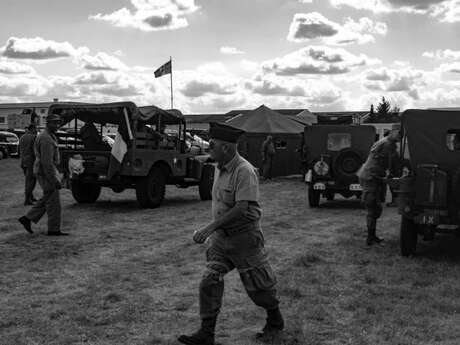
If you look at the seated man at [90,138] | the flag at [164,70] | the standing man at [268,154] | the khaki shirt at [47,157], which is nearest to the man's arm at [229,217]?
the khaki shirt at [47,157]

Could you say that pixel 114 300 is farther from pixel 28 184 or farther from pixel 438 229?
pixel 28 184

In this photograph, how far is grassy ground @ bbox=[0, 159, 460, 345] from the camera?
5184mm

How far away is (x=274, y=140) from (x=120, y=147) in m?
12.3

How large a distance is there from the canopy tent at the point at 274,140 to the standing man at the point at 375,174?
14832mm

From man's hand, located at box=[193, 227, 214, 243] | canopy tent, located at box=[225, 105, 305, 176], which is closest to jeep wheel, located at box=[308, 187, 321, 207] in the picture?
canopy tent, located at box=[225, 105, 305, 176]

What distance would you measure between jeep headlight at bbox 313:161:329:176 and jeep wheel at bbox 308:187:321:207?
41 cm

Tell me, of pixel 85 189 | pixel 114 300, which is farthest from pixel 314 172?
pixel 114 300

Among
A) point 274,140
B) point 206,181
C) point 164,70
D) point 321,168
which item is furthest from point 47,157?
point 164,70

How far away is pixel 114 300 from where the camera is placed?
6.10 m

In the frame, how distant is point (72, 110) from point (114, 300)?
27.5ft

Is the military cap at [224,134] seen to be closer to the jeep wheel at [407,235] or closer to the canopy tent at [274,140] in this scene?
the jeep wheel at [407,235]

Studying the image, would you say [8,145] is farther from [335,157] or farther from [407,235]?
[407,235]

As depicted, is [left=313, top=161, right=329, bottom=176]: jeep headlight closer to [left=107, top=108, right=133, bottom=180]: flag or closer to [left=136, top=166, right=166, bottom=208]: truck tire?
[left=136, top=166, right=166, bottom=208]: truck tire

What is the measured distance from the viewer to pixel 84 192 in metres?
14.7
